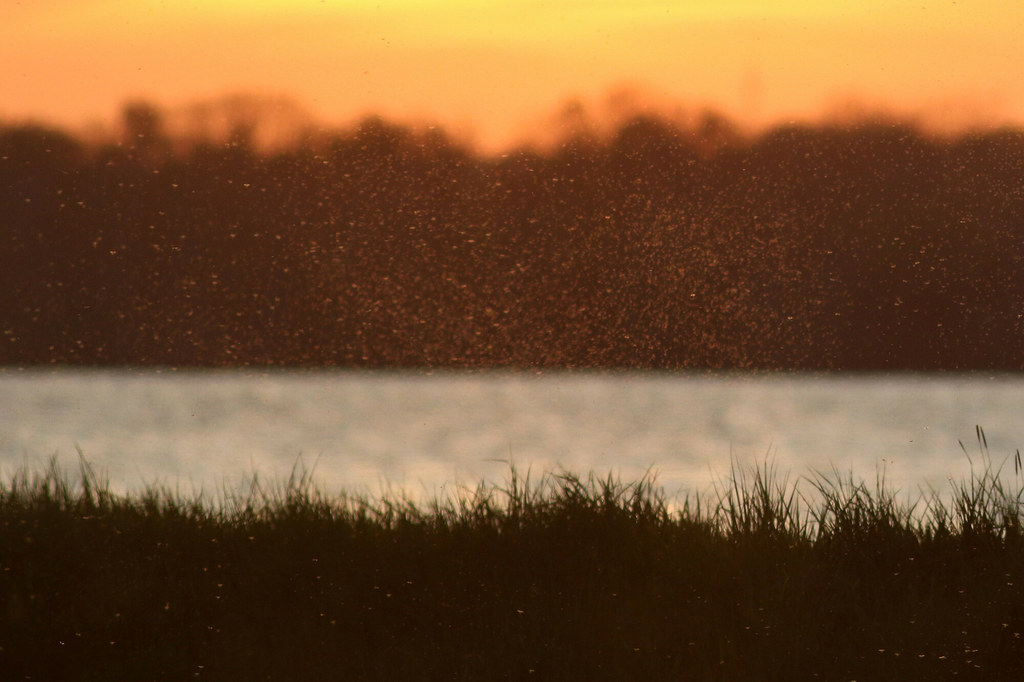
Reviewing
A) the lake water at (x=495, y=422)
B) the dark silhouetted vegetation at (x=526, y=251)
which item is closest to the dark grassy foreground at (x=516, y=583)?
the lake water at (x=495, y=422)

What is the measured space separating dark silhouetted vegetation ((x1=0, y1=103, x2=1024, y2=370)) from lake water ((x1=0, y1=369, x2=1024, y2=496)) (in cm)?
191

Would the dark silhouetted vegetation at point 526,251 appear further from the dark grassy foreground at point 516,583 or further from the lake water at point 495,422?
the dark grassy foreground at point 516,583

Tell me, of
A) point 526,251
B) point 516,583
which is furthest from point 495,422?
point 516,583

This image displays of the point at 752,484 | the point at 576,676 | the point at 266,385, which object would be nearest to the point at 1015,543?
the point at 752,484

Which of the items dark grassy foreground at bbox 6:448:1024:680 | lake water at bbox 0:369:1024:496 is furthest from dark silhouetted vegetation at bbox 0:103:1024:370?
dark grassy foreground at bbox 6:448:1024:680

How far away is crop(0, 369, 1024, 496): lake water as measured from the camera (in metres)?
20.5

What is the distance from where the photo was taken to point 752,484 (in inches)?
198

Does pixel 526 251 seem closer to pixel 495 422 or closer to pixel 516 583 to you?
pixel 495 422

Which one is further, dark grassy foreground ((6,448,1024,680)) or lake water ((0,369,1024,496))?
lake water ((0,369,1024,496))

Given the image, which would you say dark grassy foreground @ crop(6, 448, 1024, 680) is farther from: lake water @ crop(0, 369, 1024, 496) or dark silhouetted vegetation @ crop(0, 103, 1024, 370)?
dark silhouetted vegetation @ crop(0, 103, 1024, 370)

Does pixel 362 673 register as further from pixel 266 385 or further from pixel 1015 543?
pixel 266 385

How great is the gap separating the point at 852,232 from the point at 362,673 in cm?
2941

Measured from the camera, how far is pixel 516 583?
4.17 meters

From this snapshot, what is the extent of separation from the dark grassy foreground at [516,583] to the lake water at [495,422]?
549 mm
